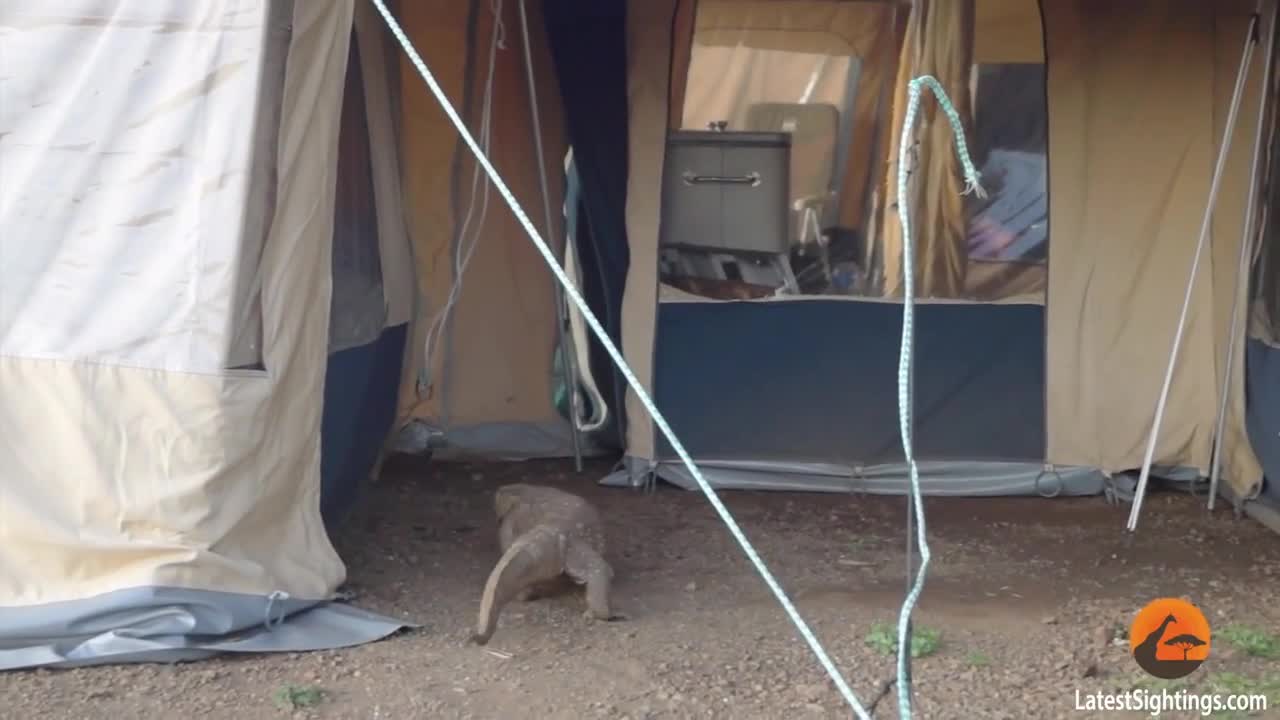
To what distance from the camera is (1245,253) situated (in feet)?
16.7

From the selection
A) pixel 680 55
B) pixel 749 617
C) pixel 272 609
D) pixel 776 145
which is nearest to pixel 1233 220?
pixel 776 145

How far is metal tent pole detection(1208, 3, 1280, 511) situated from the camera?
494 centimetres

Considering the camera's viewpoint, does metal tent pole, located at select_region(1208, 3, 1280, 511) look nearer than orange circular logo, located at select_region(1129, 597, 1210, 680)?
No

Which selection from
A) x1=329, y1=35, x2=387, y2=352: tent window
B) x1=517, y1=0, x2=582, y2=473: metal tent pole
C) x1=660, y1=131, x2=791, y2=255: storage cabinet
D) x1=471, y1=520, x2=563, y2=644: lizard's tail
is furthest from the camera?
x1=517, y1=0, x2=582, y2=473: metal tent pole

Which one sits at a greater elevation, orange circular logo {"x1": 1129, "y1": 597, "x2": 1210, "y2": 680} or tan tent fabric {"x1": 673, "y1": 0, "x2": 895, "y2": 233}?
tan tent fabric {"x1": 673, "y1": 0, "x2": 895, "y2": 233}

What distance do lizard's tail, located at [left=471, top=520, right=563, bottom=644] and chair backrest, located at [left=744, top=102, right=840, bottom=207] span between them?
6.53ft

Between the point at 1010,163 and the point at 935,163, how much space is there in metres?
0.27

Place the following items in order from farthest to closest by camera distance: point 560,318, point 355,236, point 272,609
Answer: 1. point 560,318
2. point 355,236
3. point 272,609

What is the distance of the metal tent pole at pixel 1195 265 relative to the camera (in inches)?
193

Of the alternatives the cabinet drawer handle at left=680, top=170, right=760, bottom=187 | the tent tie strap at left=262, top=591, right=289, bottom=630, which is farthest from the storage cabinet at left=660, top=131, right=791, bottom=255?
the tent tie strap at left=262, top=591, right=289, bottom=630

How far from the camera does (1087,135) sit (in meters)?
5.22

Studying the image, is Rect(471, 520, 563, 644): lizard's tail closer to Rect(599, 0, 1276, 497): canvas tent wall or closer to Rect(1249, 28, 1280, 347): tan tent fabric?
Rect(599, 0, 1276, 497): canvas tent wall

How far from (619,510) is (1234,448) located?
2201 mm

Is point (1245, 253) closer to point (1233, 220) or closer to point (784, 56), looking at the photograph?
point (1233, 220)
